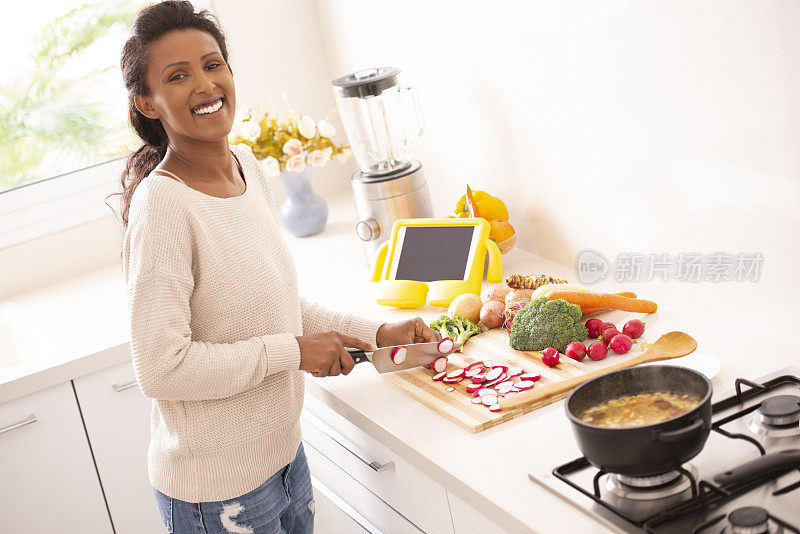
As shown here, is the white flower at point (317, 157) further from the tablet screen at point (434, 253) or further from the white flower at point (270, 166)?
the tablet screen at point (434, 253)

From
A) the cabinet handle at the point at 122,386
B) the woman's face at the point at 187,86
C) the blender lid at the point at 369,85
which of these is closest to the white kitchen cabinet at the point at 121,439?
the cabinet handle at the point at 122,386

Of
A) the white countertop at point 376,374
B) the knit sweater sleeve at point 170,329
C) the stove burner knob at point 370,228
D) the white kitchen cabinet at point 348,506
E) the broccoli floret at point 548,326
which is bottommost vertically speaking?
the white kitchen cabinet at point 348,506

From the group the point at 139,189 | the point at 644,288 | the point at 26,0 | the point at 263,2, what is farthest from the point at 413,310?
the point at 26,0

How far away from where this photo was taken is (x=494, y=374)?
1.48 meters

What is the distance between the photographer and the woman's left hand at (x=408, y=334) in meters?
1.63

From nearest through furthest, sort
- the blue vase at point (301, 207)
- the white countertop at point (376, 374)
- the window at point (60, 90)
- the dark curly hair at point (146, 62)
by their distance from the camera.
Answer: the white countertop at point (376, 374) < the dark curly hair at point (146, 62) < the blue vase at point (301, 207) < the window at point (60, 90)

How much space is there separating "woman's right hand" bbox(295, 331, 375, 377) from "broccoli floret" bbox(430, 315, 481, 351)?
252 mm

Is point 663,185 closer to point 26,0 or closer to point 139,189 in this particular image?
point 139,189

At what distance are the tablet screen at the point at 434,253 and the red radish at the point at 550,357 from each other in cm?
44

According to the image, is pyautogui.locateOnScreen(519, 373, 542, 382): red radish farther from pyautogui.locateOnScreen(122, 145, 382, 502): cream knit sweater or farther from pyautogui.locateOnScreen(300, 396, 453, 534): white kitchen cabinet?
pyautogui.locateOnScreen(122, 145, 382, 502): cream knit sweater

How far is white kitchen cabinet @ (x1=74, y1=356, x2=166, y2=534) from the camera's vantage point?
7.00 ft

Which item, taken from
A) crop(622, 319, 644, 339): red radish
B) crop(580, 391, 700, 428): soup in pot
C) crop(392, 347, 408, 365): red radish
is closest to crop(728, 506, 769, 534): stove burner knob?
crop(580, 391, 700, 428): soup in pot

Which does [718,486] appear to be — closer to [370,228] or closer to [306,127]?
[370,228]

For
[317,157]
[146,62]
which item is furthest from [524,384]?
[317,157]
